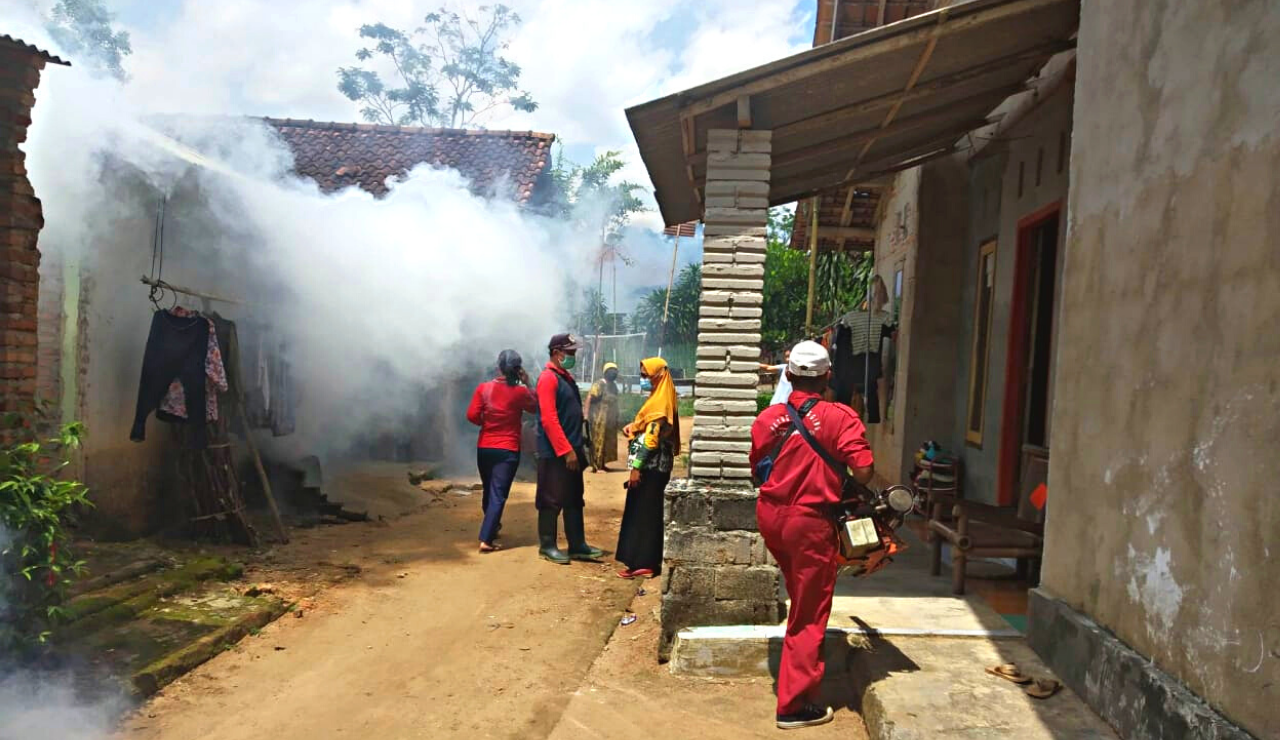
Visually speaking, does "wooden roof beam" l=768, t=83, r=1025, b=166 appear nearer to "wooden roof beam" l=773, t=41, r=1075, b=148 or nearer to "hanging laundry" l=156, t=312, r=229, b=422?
"wooden roof beam" l=773, t=41, r=1075, b=148

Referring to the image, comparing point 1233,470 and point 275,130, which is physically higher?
point 275,130

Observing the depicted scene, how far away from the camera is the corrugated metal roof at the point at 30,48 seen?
17.7 feet

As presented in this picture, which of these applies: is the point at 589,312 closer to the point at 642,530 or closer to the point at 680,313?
the point at 680,313

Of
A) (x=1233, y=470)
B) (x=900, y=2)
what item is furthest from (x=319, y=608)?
(x=900, y=2)

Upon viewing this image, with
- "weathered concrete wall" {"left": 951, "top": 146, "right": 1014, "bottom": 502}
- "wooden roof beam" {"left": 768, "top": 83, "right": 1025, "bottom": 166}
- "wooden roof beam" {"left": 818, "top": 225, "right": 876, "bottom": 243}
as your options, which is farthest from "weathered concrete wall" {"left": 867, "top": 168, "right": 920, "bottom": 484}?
"wooden roof beam" {"left": 768, "top": 83, "right": 1025, "bottom": 166}

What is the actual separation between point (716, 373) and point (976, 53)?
105 inches

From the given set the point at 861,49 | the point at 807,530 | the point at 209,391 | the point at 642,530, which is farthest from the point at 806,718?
the point at 209,391

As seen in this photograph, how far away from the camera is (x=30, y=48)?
5.47m

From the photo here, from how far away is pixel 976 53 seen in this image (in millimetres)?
5570

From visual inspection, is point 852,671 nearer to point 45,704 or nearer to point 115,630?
point 45,704

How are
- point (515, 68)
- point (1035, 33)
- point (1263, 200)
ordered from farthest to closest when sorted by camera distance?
1. point (515, 68)
2. point (1035, 33)
3. point (1263, 200)

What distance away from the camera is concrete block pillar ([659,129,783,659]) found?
16.8 feet

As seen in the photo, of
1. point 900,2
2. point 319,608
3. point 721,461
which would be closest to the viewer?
point 721,461

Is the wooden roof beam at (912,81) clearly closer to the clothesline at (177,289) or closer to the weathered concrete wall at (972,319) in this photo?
the weathered concrete wall at (972,319)
